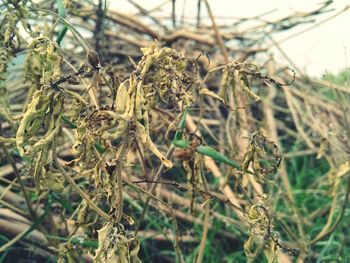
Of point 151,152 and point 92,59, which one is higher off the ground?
point 92,59

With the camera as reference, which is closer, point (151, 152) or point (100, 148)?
point (100, 148)

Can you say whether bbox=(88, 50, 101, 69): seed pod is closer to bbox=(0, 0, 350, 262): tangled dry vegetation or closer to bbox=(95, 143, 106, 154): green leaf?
bbox=(0, 0, 350, 262): tangled dry vegetation

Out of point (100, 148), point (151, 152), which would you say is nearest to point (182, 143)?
point (100, 148)

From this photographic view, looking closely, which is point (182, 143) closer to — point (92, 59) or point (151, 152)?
Result: point (92, 59)

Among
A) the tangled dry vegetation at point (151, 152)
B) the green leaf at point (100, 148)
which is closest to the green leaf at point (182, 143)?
the tangled dry vegetation at point (151, 152)

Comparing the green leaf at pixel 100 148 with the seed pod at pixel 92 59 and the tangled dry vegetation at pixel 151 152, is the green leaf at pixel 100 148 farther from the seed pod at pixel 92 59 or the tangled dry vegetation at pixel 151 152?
the seed pod at pixel 92 59

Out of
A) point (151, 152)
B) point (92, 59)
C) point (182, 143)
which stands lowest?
point (151, 152)

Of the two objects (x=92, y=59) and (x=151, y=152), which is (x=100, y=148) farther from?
(x=151, y=152)

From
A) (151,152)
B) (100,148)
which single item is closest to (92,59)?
(100,148)

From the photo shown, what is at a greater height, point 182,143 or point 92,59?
point 92,59
